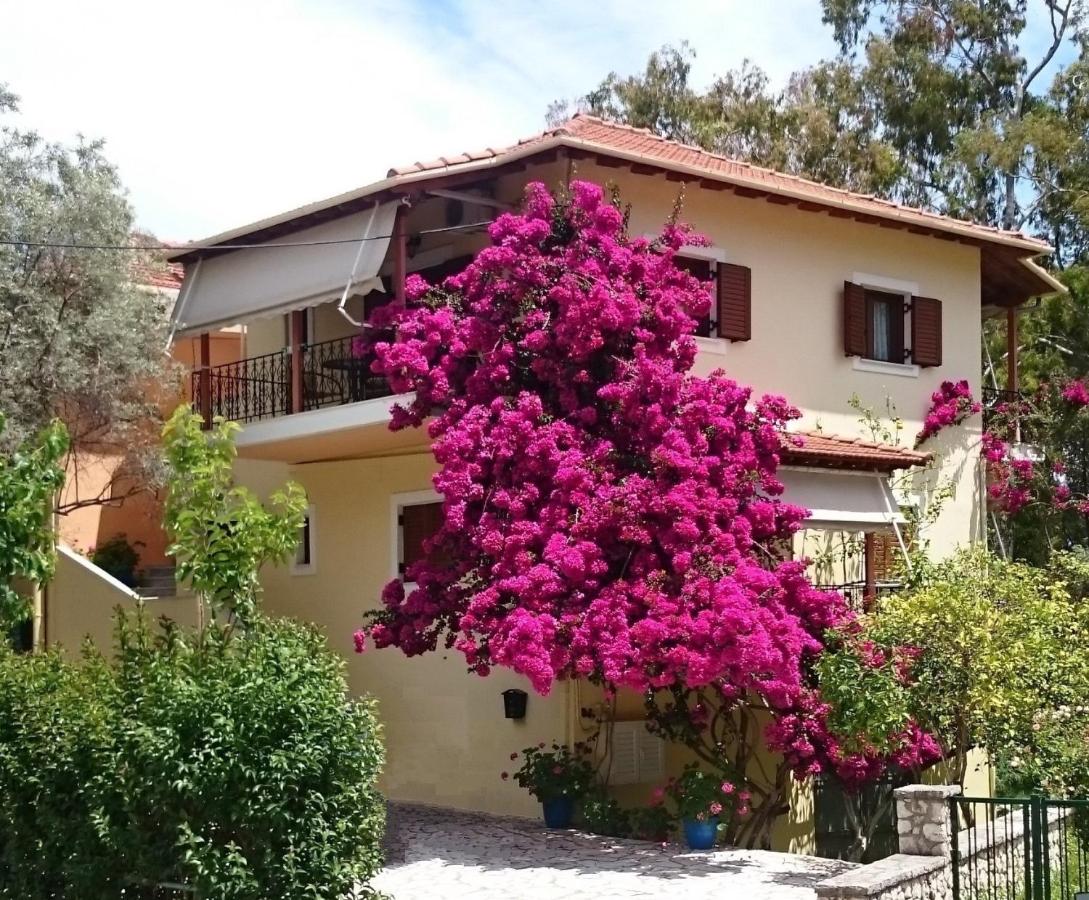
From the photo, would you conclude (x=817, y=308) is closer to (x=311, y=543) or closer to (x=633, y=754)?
(x=633, y=754)

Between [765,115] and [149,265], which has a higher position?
[765,115]

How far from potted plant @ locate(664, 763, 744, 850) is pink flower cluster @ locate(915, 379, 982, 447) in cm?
848

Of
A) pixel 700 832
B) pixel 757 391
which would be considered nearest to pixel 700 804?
pixel 700 832

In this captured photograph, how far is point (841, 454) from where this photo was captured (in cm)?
1883

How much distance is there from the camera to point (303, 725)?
1094 cm

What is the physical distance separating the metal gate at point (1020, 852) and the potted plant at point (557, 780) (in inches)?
198

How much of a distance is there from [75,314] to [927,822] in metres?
15.3

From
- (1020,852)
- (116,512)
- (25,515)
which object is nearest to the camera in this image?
(1020,852)

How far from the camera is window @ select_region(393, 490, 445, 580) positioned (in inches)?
822

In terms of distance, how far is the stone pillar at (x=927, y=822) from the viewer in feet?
43.5

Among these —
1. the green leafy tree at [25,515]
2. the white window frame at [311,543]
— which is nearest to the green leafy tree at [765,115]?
the white window frame at [311,543]

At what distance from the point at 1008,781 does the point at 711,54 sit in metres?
25.5

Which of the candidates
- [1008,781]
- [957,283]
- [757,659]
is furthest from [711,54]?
[757,659]

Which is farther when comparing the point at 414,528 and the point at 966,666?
the point at 414,528
